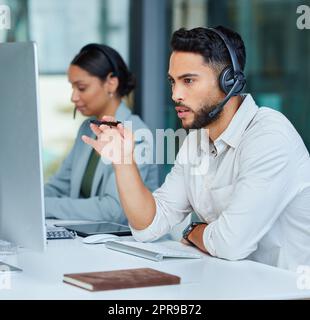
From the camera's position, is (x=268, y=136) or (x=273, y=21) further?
(x=273, y=21)

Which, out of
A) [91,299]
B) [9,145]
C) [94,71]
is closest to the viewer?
[91,299]

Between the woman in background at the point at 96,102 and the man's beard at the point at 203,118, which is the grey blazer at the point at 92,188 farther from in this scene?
the man's beard at the point at 203,118

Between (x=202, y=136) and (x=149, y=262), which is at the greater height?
(x=202, y=136)

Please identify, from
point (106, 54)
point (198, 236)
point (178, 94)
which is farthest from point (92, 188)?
point (198, 236)

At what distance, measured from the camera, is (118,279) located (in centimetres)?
182

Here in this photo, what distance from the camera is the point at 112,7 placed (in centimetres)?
501

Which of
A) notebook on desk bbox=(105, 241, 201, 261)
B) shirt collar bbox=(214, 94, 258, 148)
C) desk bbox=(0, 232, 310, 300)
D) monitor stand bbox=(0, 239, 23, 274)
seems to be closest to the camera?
desk bbox=(0, 232, 310, 300)

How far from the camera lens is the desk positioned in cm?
176

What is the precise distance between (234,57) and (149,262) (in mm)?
785

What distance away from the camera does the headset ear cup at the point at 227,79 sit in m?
2.50

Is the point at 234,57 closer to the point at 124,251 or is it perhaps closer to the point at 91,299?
the point at 124,251

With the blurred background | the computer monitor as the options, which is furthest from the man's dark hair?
the blurred background

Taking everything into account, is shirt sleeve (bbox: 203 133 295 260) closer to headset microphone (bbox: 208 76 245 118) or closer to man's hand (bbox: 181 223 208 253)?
man's hand (bbox: 181 223 208 253)

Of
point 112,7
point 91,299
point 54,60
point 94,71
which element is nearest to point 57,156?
point 54,60
